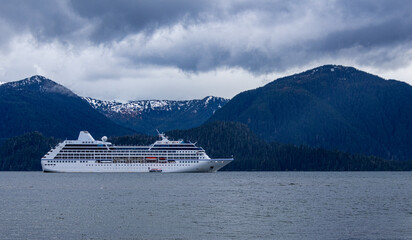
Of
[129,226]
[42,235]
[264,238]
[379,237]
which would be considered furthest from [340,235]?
[42,235]

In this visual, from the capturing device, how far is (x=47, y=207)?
91.3 m

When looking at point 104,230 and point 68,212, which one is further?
point 68,212

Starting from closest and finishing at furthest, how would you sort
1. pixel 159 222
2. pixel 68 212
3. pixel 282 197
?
pixel 159 222
pixel 68 212
pixel 282 197

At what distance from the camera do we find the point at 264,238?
199 feet

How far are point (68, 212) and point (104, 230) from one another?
19.5 metres

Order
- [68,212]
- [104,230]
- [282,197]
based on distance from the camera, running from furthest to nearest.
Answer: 1. [282,197]
2. [68,212]
3. [104,230]

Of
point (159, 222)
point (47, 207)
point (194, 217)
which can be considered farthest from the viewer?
point (47, 207)

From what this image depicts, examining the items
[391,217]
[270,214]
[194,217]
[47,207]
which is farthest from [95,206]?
[391,217]

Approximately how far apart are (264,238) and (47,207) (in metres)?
44.3

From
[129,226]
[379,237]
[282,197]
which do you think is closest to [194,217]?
[129,226]

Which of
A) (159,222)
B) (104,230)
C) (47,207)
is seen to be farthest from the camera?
(47,207)

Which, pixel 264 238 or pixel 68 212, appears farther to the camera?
pixel 68 212

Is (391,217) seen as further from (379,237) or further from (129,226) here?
(129,226)

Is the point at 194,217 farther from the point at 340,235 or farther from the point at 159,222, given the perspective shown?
the point at 340,235
